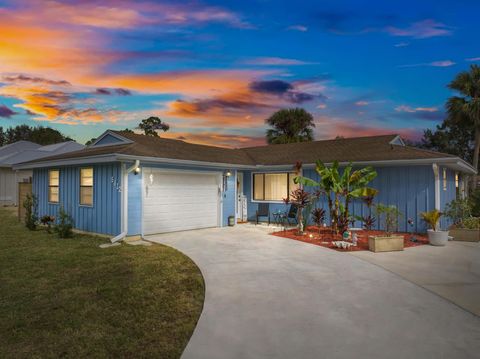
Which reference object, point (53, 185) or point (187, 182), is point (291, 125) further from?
point (53, 185)

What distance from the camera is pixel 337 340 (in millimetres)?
3732

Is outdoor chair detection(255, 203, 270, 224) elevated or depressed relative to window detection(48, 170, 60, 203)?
depressed

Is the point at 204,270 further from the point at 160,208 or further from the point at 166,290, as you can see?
the point at 160,208

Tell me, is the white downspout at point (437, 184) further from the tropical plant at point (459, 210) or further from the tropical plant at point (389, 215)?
the tropical plant at point (389, 215)

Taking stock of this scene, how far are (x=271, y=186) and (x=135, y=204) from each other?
24.2 feet

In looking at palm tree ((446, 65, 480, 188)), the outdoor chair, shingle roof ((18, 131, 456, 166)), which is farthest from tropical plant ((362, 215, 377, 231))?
palm tree ((446, 65, 480, 188))

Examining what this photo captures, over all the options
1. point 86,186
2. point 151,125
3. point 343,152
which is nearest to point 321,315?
point 86,186

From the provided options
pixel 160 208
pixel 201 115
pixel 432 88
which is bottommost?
pixel 160 208

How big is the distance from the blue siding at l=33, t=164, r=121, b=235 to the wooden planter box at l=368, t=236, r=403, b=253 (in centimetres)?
806

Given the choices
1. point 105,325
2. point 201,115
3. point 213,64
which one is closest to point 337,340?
point 105,325

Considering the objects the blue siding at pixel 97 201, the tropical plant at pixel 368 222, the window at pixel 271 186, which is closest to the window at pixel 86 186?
the blue siding at pixel 97 201

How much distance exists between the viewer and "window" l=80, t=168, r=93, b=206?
11830mm

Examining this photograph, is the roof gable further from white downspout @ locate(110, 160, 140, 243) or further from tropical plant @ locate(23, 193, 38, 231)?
tropical plant @ locate(23, 193, 38, 231)

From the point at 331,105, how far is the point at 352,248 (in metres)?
13.9
